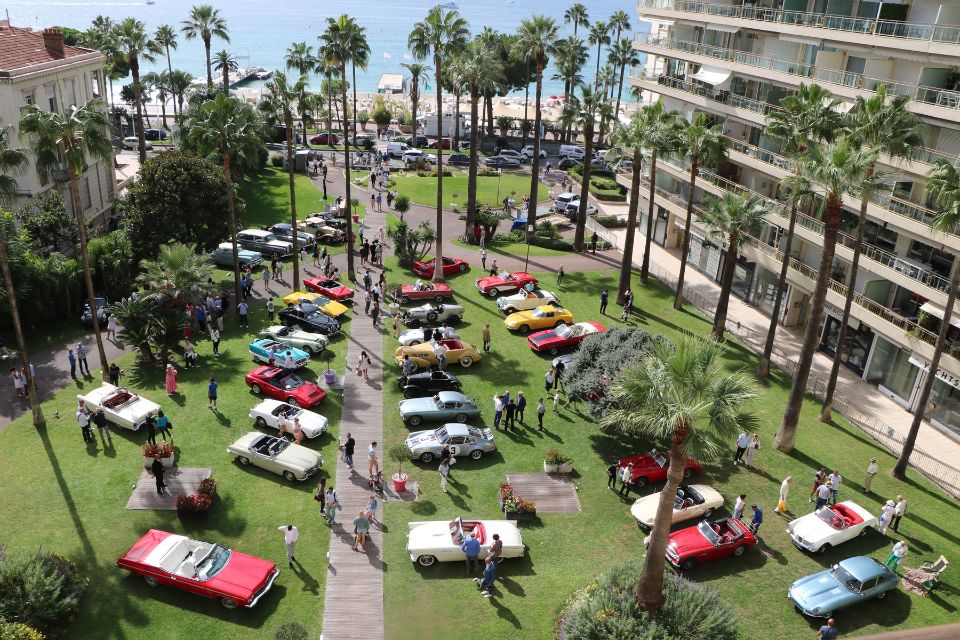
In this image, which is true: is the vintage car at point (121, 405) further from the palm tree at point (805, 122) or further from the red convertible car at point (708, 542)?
the palm tree at point (805, 122)

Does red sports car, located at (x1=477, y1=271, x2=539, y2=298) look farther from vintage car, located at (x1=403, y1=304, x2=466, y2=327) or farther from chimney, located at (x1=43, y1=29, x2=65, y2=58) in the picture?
chimney, located at (x1=43, y1=29, x2=65, y2=58)

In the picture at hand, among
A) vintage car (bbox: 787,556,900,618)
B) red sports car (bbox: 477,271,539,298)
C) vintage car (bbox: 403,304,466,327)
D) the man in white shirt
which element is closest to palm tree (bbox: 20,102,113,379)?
the man in white shirt

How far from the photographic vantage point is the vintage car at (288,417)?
27.6 metres

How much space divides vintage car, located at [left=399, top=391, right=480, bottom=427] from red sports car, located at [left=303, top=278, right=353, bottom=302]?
1307 centimetres

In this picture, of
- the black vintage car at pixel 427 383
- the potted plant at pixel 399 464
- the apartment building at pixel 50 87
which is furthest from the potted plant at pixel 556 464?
the apartment building at pixel 50 87

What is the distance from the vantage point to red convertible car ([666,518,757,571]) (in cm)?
2230

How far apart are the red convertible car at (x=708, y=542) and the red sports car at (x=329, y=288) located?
24311 mm

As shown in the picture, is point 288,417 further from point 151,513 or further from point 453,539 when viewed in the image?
point 453,539

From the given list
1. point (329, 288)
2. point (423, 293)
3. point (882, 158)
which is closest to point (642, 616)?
point (882, 158)

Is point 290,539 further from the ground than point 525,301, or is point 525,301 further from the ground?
point 525,301

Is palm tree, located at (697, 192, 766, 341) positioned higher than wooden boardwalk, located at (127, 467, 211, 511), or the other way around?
palm tree, located at (697, 192, 766, 341)

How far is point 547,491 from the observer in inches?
1022

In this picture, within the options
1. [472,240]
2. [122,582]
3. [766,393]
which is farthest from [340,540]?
[472,240]

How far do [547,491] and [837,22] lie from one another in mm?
28511
